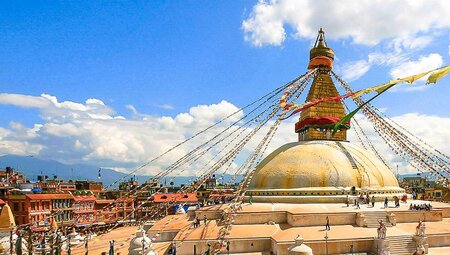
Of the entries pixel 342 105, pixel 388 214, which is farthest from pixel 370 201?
pixel 342 105

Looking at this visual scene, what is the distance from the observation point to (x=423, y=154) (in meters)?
18.8

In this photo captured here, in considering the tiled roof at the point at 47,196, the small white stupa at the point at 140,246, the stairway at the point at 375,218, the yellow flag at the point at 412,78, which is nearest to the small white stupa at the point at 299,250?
the small white stupa at the point at 140,246

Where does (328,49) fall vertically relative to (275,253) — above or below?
above

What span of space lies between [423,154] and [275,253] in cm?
948

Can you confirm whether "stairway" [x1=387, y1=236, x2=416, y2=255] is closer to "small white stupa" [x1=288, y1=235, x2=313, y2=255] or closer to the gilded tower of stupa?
the gilded tower of stupa

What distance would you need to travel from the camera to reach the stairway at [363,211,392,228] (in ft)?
54.3

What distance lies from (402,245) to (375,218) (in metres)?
1.99

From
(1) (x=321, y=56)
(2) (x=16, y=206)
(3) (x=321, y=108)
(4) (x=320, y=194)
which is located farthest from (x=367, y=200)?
(2) (x=16, y=206)

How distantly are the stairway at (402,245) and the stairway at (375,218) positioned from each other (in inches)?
59.6

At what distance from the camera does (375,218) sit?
16734mm

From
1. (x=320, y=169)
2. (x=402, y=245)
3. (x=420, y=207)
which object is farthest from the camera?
(x=320, y=169)

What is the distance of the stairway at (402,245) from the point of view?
47.9 feet

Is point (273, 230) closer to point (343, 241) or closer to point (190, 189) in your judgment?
point (343, 241)

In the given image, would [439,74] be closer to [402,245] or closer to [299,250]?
[299,250]
